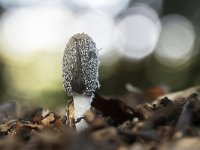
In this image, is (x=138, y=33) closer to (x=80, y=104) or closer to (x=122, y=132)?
(x=80, y=104)

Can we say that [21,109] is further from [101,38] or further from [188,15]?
[101,38]

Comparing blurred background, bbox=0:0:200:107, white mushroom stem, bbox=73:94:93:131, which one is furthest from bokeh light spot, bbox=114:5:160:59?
white mushroom stem, bbox=73:94:93:131

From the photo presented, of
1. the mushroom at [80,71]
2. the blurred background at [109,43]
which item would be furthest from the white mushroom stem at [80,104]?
the blurred background at [109,43]

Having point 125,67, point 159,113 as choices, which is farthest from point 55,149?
point 125,67

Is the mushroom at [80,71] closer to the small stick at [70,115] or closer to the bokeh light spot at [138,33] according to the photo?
the small stick at [70,115]

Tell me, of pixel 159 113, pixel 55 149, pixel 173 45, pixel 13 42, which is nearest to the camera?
pixel 55 149

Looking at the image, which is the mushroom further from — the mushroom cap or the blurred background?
the blurred background
